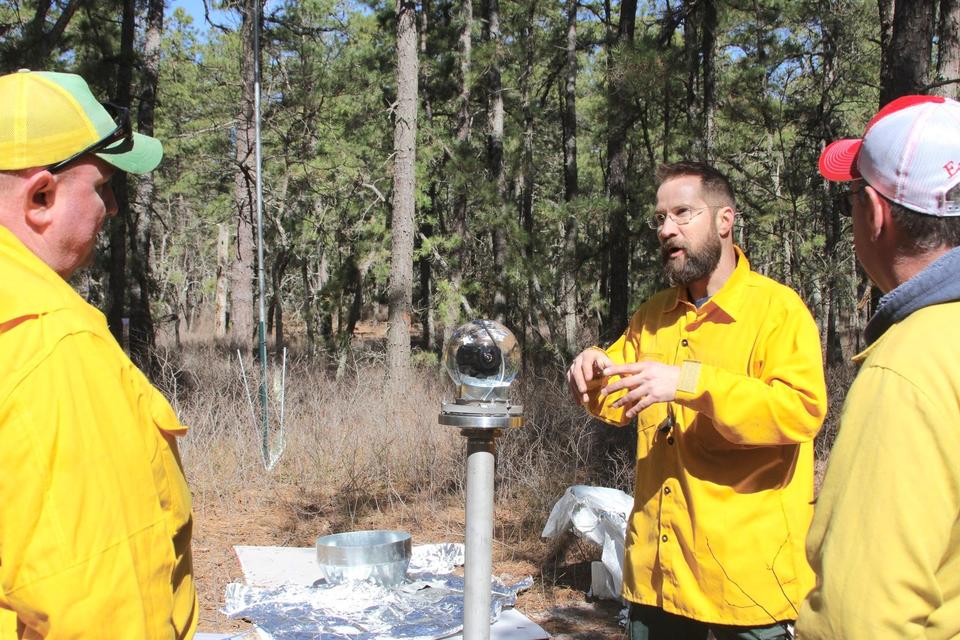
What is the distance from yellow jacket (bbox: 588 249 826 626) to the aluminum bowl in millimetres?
2426

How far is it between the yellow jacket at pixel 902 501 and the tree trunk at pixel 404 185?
878 centimetres

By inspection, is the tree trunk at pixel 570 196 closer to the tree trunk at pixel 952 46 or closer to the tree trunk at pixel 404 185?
the tree trunk at pixel 404 185

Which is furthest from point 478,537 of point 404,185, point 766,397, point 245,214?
point 245,214

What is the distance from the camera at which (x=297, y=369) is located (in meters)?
11.2

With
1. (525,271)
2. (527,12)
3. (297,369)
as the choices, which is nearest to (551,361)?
(525,271)

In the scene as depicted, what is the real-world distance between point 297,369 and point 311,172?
6.69 metres

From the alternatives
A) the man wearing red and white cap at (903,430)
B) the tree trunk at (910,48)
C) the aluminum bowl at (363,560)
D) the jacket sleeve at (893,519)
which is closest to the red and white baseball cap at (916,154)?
the man wearing red and white cap at (903,430)

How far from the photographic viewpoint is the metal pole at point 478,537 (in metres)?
2.13

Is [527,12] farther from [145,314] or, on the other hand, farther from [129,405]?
[129,405]

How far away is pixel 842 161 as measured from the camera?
1504mm

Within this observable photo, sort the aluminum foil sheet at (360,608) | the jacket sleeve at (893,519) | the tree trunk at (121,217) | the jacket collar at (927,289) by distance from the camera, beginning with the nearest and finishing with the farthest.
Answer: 1. the jacket sleeve at (893,519)
2. the jacket collar at (927,289)
3. the aluminum foil sheet at (360,608)
4. the tree trunk at (121,217)

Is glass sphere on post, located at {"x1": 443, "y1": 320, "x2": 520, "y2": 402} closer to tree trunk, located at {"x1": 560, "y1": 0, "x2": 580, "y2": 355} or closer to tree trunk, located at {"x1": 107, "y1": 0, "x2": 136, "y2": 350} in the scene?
tree trunk, located at {"x1": 107, "y1": 0, "x2": 136, "y2": 350}

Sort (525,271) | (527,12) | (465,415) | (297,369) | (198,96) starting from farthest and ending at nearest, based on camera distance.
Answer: (198,96)
(527,12)
(525,271)
(297,369)
(465,415)

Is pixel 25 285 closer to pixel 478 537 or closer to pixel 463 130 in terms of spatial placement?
pixel 478 537
